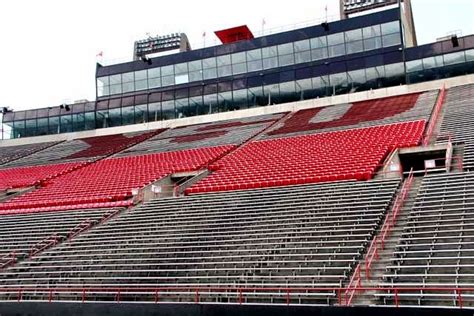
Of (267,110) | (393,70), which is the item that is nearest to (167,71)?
(267,110)

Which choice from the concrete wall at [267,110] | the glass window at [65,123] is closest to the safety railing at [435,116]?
the concrete wall at [267,110]

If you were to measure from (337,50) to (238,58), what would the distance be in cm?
815

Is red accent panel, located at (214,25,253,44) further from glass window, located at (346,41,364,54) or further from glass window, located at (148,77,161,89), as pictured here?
glass window, located at (346,41,364,54)

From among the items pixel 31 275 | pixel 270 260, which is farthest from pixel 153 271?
pixel 31 275

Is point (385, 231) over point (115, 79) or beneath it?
beneath

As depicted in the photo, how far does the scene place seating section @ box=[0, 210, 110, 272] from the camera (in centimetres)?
1795

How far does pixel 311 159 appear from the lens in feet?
73.3

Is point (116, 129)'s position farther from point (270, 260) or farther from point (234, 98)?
point (270, 260)

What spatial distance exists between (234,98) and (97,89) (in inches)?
572

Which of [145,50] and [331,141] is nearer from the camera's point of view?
[331,141]

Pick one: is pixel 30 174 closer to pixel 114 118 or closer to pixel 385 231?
pixel 114 118

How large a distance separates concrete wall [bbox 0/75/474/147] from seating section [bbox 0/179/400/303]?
1990 centimetres

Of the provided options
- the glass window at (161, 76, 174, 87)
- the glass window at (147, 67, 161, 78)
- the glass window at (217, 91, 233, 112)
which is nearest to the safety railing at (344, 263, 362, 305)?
the glass window at (217, 91, 233, 112)

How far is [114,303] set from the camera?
1157 cm
